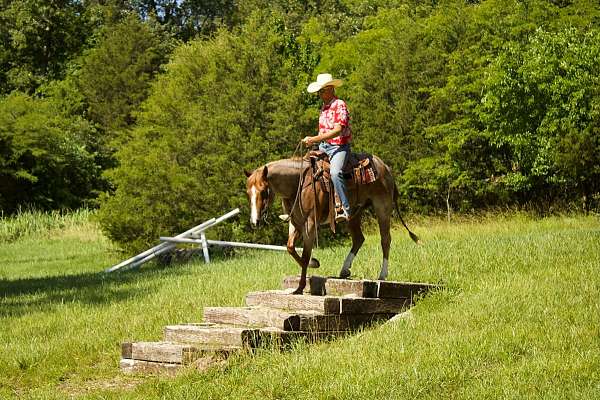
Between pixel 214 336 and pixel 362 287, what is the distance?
2391 millimetres

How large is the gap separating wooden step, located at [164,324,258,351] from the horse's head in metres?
1.49

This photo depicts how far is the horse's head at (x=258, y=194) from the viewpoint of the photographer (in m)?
12.5

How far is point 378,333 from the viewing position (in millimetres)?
11984

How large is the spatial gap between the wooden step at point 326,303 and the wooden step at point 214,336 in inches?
34.0

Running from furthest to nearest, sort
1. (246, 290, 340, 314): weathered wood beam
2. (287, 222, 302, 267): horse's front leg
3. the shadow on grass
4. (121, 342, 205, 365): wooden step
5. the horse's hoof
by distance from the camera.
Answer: the shadow on grass, the horse's hoof, (287, 222, 302, 267): horse's front leg, (246, 290, 340, 314): weathered wood beam, (121, 342, 205, 365): wooden step

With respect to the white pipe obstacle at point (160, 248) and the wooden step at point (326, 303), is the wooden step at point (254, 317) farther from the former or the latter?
the white pipe obstacle at point (160, 248)

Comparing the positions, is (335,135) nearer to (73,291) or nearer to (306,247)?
(306,247)

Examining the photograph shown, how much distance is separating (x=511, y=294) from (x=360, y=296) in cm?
208

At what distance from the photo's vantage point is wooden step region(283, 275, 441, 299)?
13156 millimetres

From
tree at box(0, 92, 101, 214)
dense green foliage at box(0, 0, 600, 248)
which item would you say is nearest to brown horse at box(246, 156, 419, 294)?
dense green foliage at box(0, 0, 600, 248)

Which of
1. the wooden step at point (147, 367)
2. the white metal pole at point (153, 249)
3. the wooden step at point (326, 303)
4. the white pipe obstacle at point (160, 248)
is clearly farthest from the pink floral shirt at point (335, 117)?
the white metal pole at point (153, 249)

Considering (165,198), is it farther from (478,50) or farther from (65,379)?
(65,379)

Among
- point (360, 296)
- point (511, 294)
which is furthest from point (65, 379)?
point (511, 294)

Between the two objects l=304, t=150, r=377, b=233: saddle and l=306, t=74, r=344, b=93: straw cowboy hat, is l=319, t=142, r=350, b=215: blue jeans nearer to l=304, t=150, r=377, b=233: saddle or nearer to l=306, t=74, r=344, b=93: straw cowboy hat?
l=304, t=150, r=377, b=233: saddle
